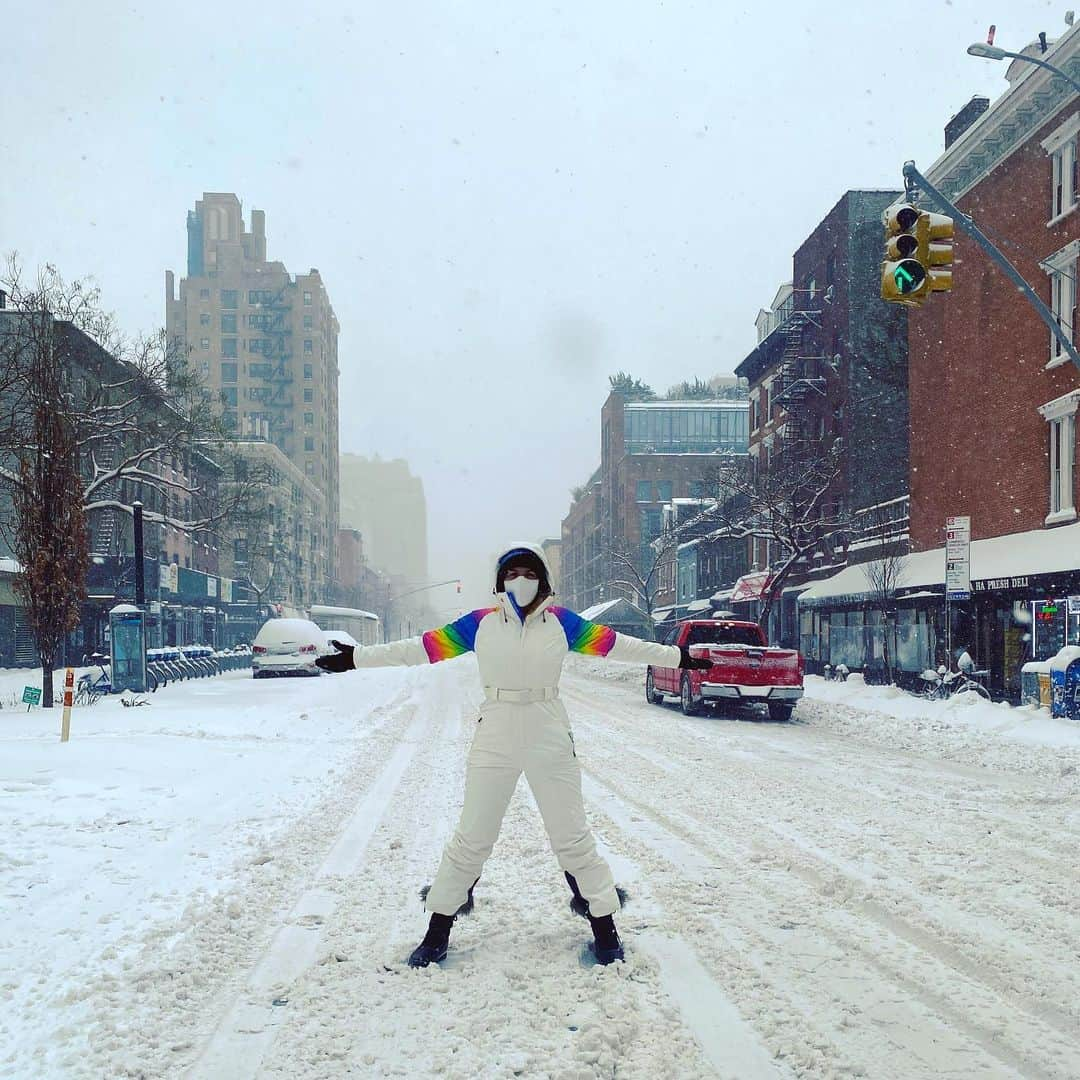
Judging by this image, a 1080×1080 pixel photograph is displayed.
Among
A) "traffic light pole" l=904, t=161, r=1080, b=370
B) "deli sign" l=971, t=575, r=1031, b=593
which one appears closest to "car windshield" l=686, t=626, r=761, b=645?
"deli sign" l=971, t=575, r=1031, b=593

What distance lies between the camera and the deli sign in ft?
68.2

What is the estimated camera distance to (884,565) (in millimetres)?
26859

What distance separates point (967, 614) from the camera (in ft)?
83.5

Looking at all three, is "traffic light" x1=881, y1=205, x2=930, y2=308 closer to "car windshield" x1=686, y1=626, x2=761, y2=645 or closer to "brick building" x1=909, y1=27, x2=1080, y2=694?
"car windshield" x1=686, y1=626, x2=761, y2=645

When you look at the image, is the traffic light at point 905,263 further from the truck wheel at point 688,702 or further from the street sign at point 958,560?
the truck wheel at point 688,702

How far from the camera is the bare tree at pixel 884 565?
26641 millimetres

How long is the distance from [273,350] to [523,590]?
5028 inches

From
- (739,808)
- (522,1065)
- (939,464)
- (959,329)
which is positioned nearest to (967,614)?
(939,464)

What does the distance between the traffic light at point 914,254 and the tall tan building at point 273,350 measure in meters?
113

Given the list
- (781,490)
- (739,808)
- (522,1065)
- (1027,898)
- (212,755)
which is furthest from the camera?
(781,490)

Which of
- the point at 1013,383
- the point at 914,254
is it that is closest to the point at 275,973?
the point at 914,254

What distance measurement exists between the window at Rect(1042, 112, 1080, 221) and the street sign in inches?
358

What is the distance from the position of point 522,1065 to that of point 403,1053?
1.45 feet

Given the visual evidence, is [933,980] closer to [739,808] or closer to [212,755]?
[739,808]
